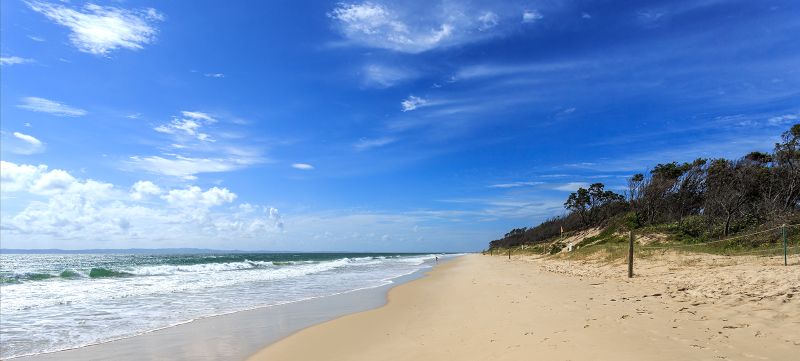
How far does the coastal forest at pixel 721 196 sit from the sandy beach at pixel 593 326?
1442 cm

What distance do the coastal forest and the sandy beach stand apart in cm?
1442

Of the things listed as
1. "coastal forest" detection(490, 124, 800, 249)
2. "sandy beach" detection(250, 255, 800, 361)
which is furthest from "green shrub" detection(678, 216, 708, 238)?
"sandy beach" detection(250, 255, 800, 361)

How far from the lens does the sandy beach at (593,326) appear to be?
18.8 feet

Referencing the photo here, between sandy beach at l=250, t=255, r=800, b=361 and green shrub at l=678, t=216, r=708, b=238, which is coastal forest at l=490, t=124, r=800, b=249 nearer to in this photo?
green shrub at l=678, t=216, r=708, b=238

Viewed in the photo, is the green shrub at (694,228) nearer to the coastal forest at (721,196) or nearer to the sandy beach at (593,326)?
the coastal forest at (721,196)

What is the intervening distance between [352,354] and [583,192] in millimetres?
54673

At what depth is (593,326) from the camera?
7.26 meters

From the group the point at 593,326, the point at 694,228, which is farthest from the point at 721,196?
the point at 593,326

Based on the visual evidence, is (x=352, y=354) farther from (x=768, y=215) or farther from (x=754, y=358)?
(x=768, y=215)

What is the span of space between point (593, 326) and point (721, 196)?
80.7 feet

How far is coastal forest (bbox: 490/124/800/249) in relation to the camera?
23.5m

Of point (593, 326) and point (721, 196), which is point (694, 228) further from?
point (593, 326)

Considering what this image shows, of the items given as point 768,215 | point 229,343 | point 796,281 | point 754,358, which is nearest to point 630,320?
point 754,358

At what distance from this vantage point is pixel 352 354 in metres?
7.08
